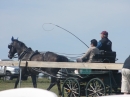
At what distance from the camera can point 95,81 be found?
1130 cm

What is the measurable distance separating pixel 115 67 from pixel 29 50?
5.97 metres

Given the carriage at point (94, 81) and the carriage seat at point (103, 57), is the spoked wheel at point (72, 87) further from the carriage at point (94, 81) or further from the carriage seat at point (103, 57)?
the carriage seat at point (103, 57)

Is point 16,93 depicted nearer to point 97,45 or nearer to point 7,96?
point 7,96

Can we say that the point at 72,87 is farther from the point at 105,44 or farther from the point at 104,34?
the point at 104,34

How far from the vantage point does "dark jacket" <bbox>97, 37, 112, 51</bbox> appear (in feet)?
38.7

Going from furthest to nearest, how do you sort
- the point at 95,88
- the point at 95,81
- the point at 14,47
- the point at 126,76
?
1. the point at 14,47
2. the point at 95,81
3. the point at 95,88
4. the point at 126,76

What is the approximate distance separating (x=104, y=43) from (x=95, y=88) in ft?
4.27

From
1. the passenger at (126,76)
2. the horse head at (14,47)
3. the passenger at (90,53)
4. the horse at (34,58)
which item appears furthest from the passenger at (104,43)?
the horse head at (14,47)

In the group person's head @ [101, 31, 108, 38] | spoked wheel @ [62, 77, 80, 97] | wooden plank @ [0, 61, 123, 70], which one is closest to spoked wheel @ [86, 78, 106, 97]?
spoked wheel @ [62, 77, 80, 97]

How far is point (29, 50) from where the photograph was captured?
15875 mm

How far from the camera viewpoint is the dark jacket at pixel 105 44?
11.8m

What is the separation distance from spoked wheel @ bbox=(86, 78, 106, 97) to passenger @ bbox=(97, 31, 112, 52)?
1.02 metres

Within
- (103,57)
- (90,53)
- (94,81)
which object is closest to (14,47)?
(90,53)

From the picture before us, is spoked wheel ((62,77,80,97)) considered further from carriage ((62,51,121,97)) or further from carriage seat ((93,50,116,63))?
carriage seat ((93,50,116,63))
